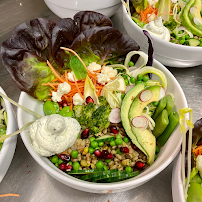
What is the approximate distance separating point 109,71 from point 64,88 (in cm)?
46

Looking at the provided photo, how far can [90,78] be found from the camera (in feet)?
5.87

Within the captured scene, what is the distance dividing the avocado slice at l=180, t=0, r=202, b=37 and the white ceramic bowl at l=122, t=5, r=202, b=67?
0.48 meters

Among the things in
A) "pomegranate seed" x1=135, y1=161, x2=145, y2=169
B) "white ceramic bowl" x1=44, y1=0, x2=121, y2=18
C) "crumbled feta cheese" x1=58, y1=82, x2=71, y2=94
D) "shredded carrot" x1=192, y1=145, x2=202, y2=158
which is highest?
"white ceramic bowl" x1=44, y1=0, x2=121, y2=18

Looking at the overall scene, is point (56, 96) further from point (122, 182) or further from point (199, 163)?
point (199, 163)

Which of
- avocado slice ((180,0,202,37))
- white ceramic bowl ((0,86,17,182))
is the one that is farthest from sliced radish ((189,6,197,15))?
white ceramic bowl ((0,86,17,182))

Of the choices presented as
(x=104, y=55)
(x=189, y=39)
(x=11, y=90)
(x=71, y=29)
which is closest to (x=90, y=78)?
(x=104, y=55)

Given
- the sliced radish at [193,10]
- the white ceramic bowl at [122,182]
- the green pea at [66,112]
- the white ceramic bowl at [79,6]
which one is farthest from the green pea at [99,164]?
the sliced radish at [193,10]

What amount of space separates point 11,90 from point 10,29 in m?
1.12

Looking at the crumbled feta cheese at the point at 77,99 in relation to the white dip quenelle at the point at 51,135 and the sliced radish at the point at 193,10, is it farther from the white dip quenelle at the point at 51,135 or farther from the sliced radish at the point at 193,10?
the sliced radish at the point at 193,10

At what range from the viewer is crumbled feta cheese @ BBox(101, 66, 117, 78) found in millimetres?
1788

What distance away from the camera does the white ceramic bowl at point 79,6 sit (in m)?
2.16

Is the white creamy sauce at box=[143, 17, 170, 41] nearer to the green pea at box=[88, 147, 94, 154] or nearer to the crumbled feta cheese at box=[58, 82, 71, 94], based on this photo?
the crumbled feta cheese at box=[58, 82, 71, 94]

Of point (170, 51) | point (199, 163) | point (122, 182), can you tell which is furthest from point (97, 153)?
point (170, 51)

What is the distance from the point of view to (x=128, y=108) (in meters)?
1.57
